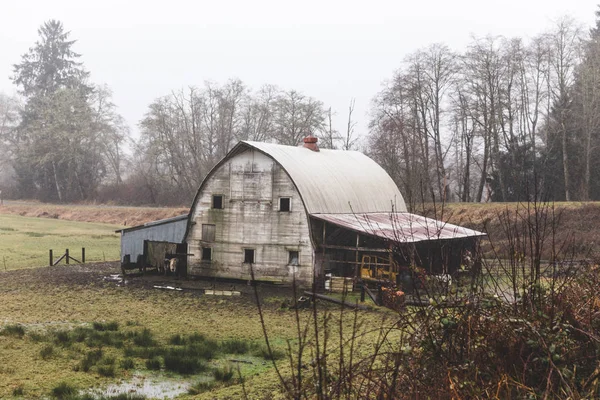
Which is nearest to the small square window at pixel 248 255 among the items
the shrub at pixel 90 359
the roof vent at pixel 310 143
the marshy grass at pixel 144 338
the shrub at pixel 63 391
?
the roof vent at pixel 310 143

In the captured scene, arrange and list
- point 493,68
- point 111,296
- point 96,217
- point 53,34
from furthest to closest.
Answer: point 53,34
point 96,217
point 493,68
point 111,296

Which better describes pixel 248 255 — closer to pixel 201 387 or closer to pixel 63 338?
pixel 63 338

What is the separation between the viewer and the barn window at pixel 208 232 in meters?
31.5

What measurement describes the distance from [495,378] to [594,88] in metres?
44.5

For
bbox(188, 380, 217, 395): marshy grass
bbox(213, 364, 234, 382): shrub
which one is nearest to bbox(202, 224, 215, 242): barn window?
bbox(213, 364, 234, 382): shrub

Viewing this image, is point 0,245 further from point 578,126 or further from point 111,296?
point 578,126

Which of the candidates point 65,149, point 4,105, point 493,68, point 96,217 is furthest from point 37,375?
point 4,105

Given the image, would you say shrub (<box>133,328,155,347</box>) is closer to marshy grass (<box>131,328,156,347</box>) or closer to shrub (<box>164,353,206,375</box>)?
marshy grass (<box>131,328,156,347</box>)

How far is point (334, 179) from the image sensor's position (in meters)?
32.5

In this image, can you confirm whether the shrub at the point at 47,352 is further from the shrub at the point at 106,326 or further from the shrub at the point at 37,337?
the shrub at the point at 106,326

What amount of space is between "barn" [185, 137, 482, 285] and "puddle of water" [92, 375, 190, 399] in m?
14.3

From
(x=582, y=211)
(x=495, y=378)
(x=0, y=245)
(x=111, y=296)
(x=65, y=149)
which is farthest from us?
(x=65, y=149)

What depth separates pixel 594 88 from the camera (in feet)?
152

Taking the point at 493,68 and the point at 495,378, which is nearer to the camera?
the point at 495,378
